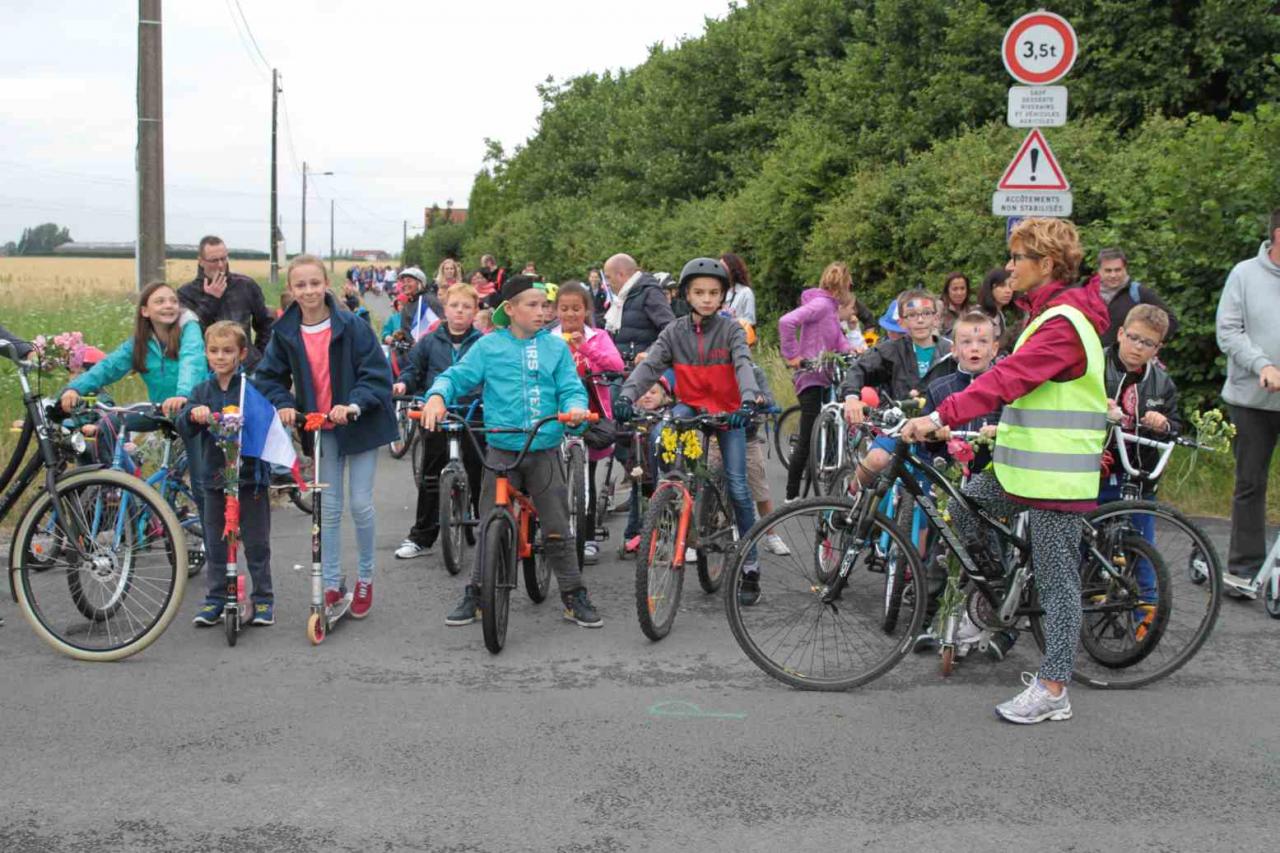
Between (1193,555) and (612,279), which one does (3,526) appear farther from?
(1193,555)

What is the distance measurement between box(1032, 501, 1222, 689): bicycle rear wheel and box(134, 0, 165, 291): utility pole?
10.7 m

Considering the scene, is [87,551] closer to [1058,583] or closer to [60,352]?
[60,352]

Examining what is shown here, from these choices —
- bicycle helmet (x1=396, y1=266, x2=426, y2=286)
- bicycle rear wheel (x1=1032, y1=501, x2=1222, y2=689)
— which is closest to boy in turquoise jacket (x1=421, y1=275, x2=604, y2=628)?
bicycle rear wheel (x1=1032, y1=501, x2=1222, y2=689)

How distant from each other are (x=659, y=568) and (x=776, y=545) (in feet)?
2.67

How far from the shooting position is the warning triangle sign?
10.1 meters

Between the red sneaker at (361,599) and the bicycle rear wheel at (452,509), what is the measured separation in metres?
0.93

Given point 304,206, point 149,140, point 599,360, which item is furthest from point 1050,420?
point 304,206

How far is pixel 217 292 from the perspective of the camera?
9.65 meters

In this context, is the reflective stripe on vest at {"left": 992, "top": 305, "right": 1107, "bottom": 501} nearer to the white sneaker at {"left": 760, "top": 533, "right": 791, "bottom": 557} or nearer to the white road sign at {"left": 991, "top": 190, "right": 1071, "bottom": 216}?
the white sneaker at {"left": 760, "top": 533, "right": 791, "bottom": 557}

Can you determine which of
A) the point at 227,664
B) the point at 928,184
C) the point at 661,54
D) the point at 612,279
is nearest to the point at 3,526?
the point at 227,664

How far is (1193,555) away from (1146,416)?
95 cm

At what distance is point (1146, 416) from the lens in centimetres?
636

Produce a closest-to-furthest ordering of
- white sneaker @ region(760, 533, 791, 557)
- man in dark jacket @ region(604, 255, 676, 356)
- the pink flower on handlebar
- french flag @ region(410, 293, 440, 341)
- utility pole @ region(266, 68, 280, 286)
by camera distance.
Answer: the pink flower on handlebar, white sneaker @ region(760, 533, 791, 557), man in dark jacket @ region(604, 255, 676, 356), french flag @ region(410, 293, 440, 341), utility pole @ region(266, 68, 280, 286)

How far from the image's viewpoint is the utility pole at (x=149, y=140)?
526 inches
